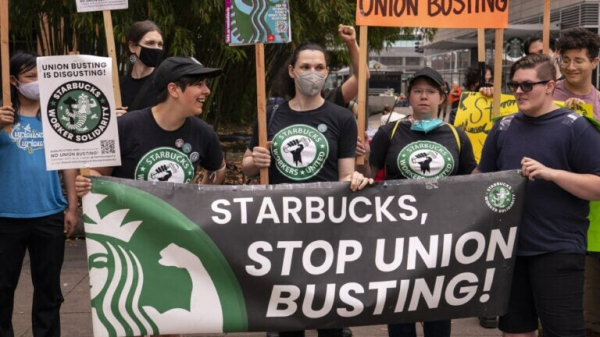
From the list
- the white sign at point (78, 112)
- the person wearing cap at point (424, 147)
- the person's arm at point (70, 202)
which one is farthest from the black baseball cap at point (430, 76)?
the person's arm at point (70, 202)

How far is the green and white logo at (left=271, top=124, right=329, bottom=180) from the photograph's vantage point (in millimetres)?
4477

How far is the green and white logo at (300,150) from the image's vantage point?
448 cm

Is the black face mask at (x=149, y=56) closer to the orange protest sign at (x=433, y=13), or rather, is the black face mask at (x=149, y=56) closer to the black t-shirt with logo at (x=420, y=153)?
the orange protest sign at (x=433, y=13)

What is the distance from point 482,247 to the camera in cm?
414

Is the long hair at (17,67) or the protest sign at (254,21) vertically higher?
the protest sign at (254,21)

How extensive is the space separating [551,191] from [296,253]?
4.20ft

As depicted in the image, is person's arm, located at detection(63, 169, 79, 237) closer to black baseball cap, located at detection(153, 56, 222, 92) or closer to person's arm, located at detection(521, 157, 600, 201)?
black baseball cap, located at detection(153, 56, 222, 92)

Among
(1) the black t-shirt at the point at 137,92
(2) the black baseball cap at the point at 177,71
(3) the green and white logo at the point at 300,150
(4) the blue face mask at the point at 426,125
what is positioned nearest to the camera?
(2) the black baseball cap at the point at 177,71

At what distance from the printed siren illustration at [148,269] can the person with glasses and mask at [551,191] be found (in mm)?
1485

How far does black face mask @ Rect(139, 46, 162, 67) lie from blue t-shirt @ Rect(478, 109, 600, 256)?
93.6 inches

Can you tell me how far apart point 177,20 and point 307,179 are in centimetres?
725

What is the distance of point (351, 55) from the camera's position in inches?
197

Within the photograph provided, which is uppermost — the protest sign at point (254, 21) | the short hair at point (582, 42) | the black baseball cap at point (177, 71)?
the protest sign at point (254, 21)

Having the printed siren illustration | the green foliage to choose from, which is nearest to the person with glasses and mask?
the printed siren illustration
